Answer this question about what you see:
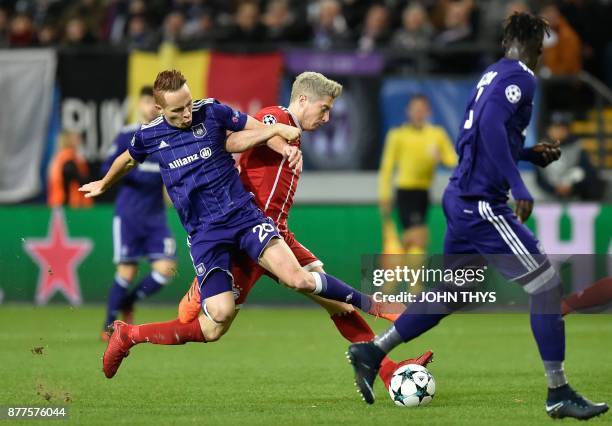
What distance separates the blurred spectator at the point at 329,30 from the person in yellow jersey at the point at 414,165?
1.80 metres

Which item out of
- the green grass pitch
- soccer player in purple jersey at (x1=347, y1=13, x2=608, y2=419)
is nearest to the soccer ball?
the green grass pitch

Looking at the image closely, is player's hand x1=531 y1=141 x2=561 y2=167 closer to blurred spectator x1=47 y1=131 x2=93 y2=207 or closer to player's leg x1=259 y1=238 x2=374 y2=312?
player's leg x1=259 y1=238 x2=374 y2=312

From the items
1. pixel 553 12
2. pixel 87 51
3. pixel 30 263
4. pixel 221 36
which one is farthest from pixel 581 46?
pixel 30 263

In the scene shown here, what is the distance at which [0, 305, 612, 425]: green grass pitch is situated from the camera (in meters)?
7.61

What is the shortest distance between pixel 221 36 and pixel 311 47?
4.68 feet

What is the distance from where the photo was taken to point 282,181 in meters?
8.40

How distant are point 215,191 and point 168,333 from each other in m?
1.03

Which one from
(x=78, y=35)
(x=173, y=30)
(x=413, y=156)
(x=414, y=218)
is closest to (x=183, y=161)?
(x=414, y=218)

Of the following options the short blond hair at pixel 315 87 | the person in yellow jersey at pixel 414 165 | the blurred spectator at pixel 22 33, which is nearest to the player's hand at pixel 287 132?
the short blond hair at pixel 315 87

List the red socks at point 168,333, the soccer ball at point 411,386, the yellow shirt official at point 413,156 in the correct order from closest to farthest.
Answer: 1. the soccer ball at point 411,386
2. the red socks at point 168,333
3. the yellow shirt official at point 413,156

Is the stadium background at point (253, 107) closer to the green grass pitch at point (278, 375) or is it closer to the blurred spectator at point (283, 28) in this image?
the blurred spectator at point (283, 28)

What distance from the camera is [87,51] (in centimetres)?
1828

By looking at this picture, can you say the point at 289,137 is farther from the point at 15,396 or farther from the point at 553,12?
the point at 553,12

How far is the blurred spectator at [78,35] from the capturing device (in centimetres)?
1844
